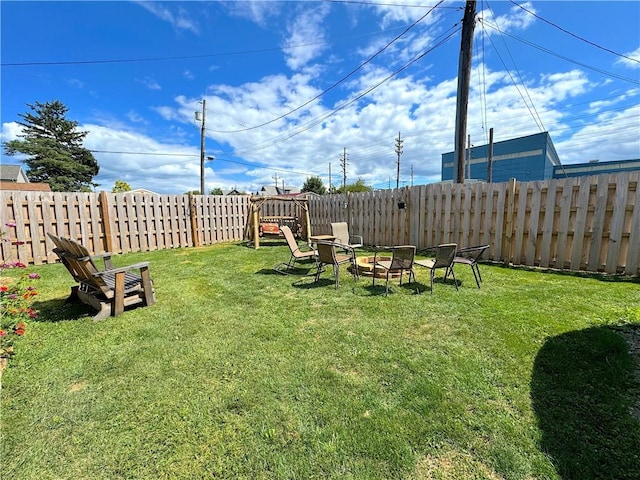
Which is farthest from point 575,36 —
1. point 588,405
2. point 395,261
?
point 588,405

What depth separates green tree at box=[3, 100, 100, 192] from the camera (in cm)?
2972

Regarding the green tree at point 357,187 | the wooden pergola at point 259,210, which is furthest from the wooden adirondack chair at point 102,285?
the green tree at point 357,187

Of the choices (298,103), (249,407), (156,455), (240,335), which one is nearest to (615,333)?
(249,407)

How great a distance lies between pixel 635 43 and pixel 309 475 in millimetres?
11434

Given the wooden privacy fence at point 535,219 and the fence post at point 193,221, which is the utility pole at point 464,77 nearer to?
the wooden privacy fence at point 535,219

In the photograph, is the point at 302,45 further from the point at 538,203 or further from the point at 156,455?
the point at 156,455

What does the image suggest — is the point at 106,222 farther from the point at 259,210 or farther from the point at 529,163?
the point at 529,163

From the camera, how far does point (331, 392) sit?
206 cm

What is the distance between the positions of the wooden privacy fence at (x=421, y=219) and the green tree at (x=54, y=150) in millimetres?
31180

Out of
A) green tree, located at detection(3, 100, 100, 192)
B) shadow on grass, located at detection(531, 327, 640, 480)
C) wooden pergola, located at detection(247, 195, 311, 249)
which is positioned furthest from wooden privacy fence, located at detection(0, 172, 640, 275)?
green tree, located at detection(3, 100, 100, 192)

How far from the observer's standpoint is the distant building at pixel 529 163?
137 feet

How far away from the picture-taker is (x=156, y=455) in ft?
5.15

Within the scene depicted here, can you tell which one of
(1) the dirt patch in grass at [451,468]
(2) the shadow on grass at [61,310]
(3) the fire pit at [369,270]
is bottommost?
(2) the shadow on grass at [61,310]

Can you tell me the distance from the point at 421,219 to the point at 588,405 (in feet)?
19.6
